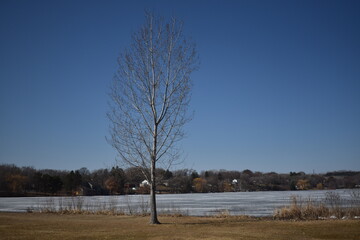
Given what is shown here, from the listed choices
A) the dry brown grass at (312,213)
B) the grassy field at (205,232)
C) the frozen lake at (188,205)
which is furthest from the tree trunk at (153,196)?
the dry brown grass at (312,213)

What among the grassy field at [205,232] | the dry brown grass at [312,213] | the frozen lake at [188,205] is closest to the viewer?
the grassy field at [205,232]

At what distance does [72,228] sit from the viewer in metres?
15.2

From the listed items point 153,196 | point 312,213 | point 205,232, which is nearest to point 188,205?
point 312,213

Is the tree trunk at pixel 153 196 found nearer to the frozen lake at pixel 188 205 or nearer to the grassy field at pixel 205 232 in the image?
the grassy field at pixel 205 232

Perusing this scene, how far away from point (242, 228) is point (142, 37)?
1106cm

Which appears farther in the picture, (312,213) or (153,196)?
(312,213)

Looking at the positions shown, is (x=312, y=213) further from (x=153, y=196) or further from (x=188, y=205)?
(x=188, y=205)

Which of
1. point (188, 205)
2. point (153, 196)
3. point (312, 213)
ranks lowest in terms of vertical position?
point (188, 205)

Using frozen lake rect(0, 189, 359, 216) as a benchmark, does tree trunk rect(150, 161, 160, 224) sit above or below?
above

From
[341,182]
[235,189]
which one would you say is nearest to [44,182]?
[235,189]

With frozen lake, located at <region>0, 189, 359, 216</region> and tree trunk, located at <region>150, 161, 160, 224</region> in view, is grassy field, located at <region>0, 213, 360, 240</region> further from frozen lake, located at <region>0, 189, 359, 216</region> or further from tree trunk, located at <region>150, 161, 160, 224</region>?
frozen lake, located at <region>0, 189, 359, 216</region>

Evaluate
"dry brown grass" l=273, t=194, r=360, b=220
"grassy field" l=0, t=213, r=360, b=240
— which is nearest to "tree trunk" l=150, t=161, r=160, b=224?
"grassy field" l=0, t=213, r=360, b=240

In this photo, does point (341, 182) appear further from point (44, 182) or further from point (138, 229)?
point (138, 229)

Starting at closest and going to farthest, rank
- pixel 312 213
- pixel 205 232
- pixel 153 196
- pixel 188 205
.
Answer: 1. pixel 205 232
2. pixel 153 196
3. pixel 312 213
4. pixel 188 205
